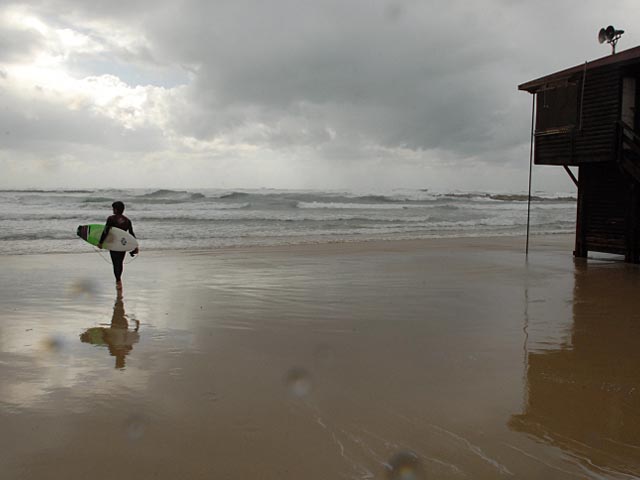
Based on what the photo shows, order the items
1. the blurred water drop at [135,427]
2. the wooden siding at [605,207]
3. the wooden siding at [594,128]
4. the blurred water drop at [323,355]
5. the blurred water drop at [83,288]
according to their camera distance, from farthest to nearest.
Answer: the wooden siding at [605,207], the wooden siding at [594,128], the blurred water drop at [83,288], the blurred water drop at [323,355], the blurred water drop at [135,427]

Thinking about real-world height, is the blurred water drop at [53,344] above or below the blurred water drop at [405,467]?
above

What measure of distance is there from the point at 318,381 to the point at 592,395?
2.42 meters

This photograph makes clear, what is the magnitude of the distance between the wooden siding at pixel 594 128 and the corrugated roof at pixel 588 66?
0.19 m

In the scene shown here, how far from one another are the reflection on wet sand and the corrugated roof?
7.67 metres

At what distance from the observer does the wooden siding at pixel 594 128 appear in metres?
13.5

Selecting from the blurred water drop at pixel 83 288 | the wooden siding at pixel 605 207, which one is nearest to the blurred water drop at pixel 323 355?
the blurred water drop at pixel 83 288

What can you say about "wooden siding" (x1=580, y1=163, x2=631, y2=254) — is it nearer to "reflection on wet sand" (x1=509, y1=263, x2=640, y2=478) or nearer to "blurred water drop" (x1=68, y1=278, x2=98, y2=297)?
"reflection on wet sand" (x1=509, y1=263, x2=640, y2=478)

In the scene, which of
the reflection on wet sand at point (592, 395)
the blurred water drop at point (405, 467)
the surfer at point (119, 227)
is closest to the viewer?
the blurred water drop at point (405, 467)

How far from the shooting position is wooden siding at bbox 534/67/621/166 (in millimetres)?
13453

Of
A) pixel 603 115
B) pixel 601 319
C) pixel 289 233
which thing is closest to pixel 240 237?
pixel 289 233

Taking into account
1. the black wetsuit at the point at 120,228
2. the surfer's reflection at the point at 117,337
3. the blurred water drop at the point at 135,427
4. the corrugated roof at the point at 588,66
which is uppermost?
the corrugated roof at the point at 588,66

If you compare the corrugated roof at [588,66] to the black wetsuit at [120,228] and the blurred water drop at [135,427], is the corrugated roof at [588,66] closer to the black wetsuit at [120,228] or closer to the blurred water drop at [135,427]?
the black wetsuit at [120,228]

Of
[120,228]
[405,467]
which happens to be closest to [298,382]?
[405,467]

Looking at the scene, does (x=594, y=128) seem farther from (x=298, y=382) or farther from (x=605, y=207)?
(x=298, y=382)
